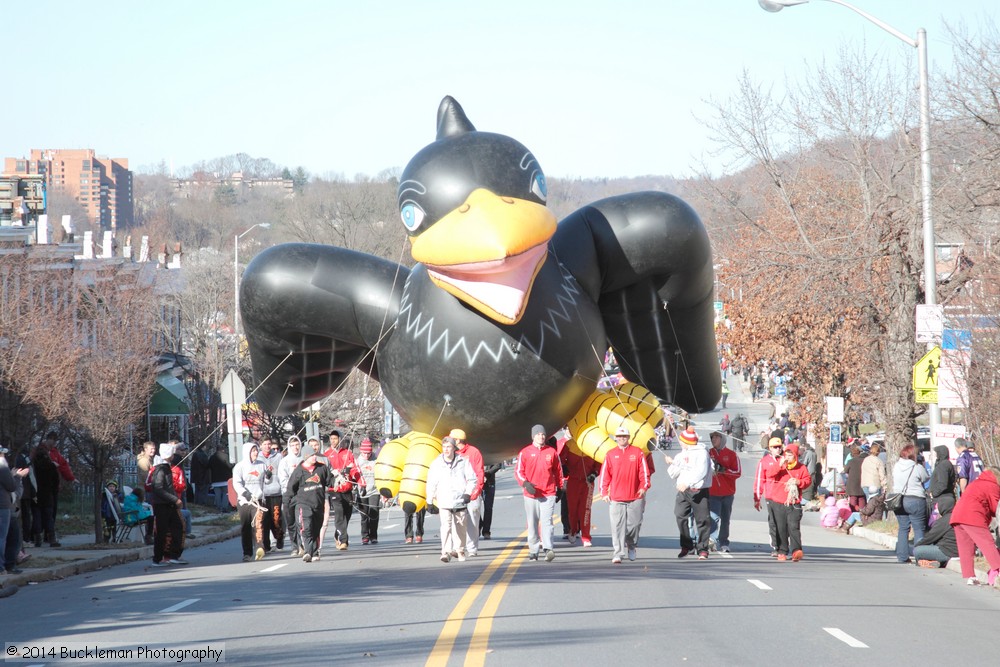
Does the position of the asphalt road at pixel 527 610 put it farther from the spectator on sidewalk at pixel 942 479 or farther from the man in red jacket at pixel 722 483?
the spectator on sidewalk at pixel 942 479

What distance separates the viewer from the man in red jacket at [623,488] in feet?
49.5

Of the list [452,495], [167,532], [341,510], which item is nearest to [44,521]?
[167,532]

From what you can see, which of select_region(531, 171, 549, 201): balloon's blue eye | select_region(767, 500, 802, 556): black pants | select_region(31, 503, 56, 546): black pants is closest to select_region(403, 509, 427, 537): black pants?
select_region(767, 500, 802, 556): black pants

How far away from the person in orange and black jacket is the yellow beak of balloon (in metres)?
5.58

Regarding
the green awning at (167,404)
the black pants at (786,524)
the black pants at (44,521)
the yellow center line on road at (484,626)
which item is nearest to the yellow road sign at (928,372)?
the black pants at (786,524)

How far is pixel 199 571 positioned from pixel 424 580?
12.5ft

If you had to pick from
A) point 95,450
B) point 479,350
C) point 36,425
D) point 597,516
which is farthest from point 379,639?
point 597,516

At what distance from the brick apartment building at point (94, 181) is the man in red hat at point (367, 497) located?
101679mm

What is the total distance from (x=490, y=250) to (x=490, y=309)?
0.78 metres

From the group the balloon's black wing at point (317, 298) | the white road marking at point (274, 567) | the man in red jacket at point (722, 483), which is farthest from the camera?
the man in red jacket at point (722, 483)

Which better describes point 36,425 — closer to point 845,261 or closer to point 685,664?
point 845,261

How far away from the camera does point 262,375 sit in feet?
50.0

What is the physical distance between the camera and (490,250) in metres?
12.0

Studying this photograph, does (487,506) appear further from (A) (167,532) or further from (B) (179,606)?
(B) (179,606)
